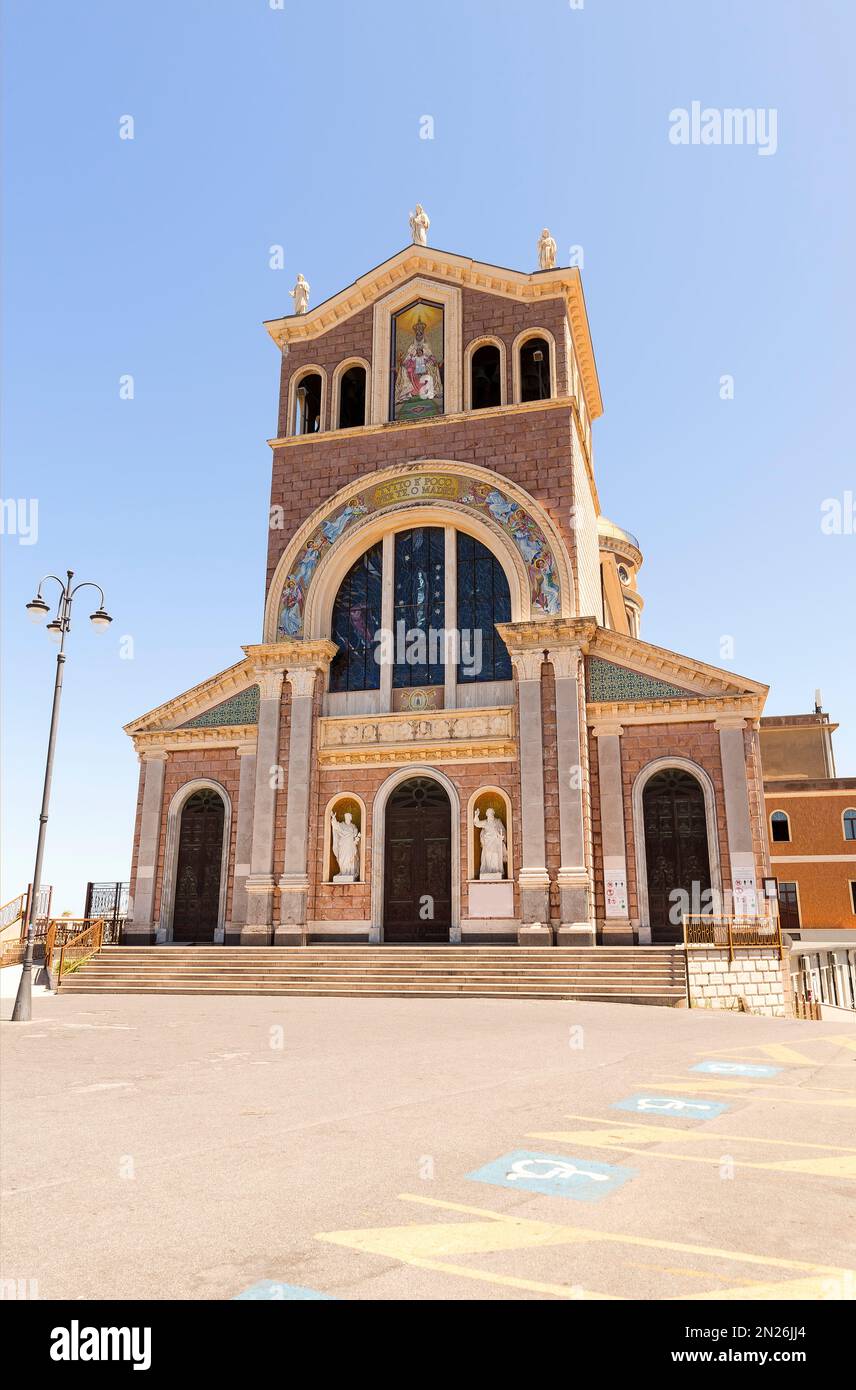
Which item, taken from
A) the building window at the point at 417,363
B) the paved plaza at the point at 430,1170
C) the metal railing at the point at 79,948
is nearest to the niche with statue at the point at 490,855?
the metal railing at the point at 79,948

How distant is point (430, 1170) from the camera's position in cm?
538

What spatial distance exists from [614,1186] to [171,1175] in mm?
2409

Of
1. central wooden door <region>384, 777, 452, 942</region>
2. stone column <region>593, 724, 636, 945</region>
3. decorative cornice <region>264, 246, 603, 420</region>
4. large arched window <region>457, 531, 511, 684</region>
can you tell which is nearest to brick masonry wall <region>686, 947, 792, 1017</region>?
stone column <region>593, 724, 636, 945</region>

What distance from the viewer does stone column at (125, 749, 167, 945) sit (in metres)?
26.5

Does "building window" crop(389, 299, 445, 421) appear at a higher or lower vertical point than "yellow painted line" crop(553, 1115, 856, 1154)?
higher

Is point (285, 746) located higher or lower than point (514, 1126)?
higher

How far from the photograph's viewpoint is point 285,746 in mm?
25969

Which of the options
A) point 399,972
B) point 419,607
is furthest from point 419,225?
point 399,972

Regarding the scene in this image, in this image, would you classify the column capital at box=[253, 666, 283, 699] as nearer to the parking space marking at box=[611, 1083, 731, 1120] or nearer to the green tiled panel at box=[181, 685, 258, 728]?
the green tiled panel at box=[181, 685, 258, 728]

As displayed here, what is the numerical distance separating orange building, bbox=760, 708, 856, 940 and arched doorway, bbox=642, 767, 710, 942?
1869 centimetres

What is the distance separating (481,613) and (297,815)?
24.0 feet

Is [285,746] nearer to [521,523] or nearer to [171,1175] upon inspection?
[521,523]

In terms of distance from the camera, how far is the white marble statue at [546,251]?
28.4 metres
